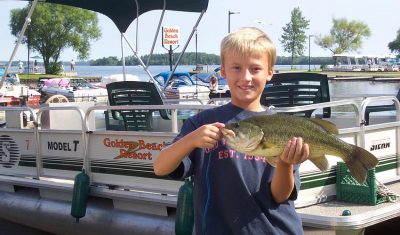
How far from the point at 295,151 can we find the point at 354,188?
279 centimetres

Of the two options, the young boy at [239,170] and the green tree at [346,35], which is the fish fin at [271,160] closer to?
the young boy at [239,170]

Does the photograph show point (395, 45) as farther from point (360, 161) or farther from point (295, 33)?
point (360, 161)

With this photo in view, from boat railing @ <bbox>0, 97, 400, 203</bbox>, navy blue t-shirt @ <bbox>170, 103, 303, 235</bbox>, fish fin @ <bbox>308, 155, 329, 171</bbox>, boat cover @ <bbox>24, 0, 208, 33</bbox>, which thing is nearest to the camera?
fish fin @ <bbox>308, 155, 329, 171</bbox>

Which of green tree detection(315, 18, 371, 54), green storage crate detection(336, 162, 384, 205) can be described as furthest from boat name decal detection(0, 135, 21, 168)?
green tree detection(315, 18, 371, 54)

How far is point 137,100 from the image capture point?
263 inches

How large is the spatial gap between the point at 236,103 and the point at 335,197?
2695mm

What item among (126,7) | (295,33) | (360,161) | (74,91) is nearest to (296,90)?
(360,161)

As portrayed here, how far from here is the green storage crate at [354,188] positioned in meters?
4.55

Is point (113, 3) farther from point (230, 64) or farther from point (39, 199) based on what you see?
point (230, 64)

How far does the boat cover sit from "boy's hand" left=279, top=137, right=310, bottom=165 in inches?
246

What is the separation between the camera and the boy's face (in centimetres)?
229

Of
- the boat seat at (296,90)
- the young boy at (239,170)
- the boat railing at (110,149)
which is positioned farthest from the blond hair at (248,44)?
the boat seat at (296,90)

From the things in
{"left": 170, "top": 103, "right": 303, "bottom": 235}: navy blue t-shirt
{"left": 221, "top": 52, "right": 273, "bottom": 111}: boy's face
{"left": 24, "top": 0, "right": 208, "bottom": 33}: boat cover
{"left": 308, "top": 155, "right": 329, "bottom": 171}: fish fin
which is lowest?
{"left": 170, "top": 103, "right": 303, "bottom": 235}: navy blue t-shirt

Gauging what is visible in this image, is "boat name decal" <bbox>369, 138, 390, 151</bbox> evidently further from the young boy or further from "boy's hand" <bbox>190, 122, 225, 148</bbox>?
"boy's hand" <bbox>190, 122, 225, 148</bbox>
